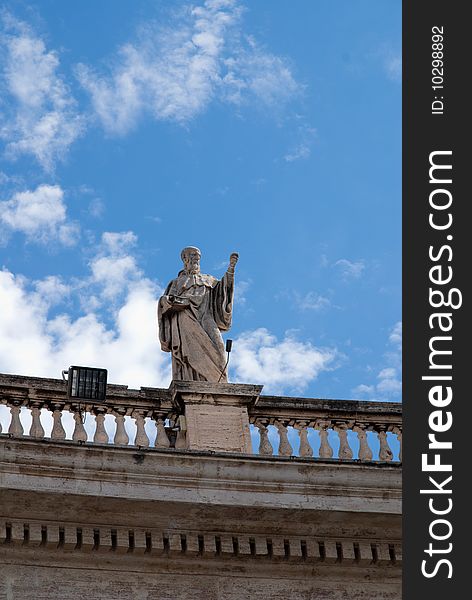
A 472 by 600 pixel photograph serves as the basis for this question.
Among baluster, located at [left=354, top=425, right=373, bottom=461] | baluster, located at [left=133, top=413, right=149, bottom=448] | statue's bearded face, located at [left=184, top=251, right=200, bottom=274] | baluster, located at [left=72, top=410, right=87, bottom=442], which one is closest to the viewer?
baluster, located at [left=72, top=410, right=87, bottom=442]

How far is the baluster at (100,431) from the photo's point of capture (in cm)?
2045

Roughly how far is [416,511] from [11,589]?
4.67m

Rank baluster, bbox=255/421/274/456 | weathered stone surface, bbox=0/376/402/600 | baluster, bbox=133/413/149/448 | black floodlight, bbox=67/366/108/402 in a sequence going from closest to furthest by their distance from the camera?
weathered stone surface, bbox=0/376/402/600 < baluster, bbox=133/413/149/448 < black floodlight, bbox=67/366/108/402 < baluster, bbox=255/421/274/456

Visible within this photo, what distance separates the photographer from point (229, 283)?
22.5 meters

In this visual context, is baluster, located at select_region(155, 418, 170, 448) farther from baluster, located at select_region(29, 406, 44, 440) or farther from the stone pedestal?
baluster, located at select_region(29, 406, 44, 440)

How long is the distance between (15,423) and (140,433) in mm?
1473

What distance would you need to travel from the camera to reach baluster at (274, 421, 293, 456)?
68.8ft

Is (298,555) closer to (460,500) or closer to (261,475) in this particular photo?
(261,475)

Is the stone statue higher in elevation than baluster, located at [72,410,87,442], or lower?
higher

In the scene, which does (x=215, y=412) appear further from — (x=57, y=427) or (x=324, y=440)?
(x=57, y=427)

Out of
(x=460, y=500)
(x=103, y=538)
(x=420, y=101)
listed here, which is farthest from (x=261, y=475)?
(x=420, y=101)

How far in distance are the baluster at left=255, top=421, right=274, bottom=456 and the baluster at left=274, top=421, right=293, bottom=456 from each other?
0.44 feet

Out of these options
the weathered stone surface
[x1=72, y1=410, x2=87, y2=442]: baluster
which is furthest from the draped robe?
[x1=72, y1=410, x2=87, y2=442]: baluster

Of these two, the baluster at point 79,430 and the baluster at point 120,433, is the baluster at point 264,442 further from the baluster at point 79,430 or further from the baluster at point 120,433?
the baluster at point 79,430
